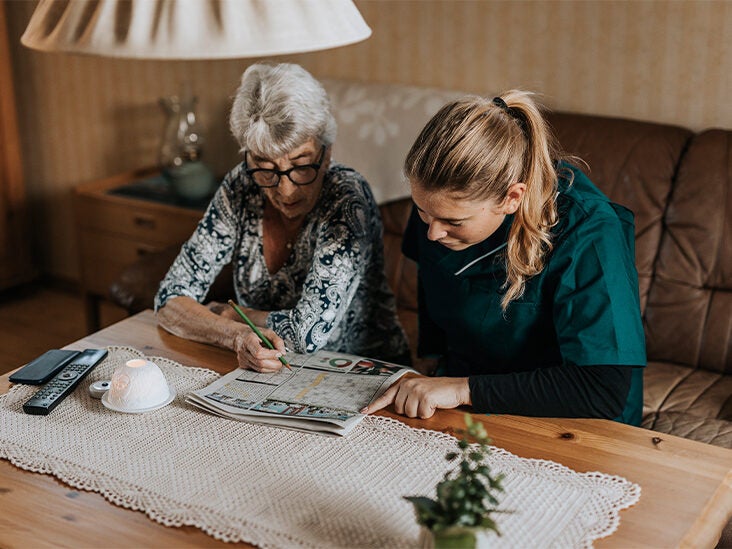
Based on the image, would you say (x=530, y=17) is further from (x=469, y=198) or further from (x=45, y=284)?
(x=45, y=284)

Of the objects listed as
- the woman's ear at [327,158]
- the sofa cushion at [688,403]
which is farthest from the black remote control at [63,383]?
the sofa cushion at [688,403]

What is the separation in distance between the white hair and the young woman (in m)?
0.37

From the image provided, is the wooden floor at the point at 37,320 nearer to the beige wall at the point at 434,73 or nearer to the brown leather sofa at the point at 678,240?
the beige wall at the point at 434,73

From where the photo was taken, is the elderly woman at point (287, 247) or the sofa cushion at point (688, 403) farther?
the sofa cushion at point (688, 403)

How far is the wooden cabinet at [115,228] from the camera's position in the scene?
3.20m

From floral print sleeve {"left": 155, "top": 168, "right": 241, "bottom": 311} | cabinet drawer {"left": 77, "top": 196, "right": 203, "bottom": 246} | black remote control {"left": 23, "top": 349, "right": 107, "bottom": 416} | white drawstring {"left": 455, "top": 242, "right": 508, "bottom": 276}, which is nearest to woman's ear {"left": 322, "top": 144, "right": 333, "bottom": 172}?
floral print sleeve {"left": 155, "top": 168, "right": 241, "bottom": 311}

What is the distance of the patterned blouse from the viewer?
1.82 meters

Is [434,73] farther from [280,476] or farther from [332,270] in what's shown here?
[280,476]

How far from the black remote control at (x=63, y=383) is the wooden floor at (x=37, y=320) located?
5.95ft

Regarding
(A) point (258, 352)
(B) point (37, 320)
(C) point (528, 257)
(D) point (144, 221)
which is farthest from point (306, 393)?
(B) point (37, 320)

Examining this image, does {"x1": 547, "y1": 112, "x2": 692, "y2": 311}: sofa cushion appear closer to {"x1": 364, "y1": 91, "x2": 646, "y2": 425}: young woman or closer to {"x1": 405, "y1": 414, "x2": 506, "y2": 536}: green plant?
{"x1": 364, "y1": 91, "x2": 646, "y2": 425}: young woman

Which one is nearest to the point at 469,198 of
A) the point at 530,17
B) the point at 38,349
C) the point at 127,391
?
the point at 127,391

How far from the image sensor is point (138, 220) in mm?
3281

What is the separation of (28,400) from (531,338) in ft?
3.01
